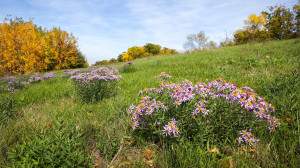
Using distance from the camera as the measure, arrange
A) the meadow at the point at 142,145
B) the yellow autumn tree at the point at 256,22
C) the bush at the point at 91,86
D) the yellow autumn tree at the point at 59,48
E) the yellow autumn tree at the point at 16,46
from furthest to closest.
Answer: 1. the yellow autumn tree at the point at 256,22
2. the yellow autumn tree at the point at 59,48
3. the yellow autumn tree at the point at 16,46
4. the bush at the point at 91,86
5. the meadow at the point at 142,145

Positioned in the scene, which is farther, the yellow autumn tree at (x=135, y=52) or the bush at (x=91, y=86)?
the yellow autumn tree at (x=135, y=52)

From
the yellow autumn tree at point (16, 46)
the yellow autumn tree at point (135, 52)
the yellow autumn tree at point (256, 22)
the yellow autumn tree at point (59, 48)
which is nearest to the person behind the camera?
the yellow autumn tree at point (16, 46)

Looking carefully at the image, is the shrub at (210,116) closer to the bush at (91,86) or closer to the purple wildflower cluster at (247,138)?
the purple wildflower cluster at (247,138)

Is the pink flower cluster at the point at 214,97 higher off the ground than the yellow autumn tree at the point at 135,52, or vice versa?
the yellow autumn tree at the point at 135,52

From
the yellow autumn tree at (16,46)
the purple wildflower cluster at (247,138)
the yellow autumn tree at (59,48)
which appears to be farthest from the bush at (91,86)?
the yellow autumn tree at (59,48)

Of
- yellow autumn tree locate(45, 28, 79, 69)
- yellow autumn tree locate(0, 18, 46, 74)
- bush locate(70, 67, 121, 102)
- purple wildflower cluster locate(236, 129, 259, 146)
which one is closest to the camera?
purple wildflower cluster locate(236, 129, 259, 146)

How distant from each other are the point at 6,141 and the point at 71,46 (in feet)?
89.8

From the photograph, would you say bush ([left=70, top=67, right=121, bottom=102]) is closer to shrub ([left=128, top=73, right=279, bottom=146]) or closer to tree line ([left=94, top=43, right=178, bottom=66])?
shrub ([left=128, top=73, right=279, bottom=146])

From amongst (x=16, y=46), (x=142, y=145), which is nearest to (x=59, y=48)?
(x=16, y=46)

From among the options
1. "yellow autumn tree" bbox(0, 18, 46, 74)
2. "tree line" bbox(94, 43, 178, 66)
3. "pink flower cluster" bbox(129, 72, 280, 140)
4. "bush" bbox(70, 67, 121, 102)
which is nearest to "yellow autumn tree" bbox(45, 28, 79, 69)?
"yellow autumn tree" bbox(0, 18, 46, 74)

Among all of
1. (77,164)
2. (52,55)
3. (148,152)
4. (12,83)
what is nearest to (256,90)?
(148,152)

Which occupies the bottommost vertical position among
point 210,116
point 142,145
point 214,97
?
point 142,145

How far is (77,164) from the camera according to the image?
1125 mm

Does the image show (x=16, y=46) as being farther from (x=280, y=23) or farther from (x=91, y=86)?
(x=280, y=23)
